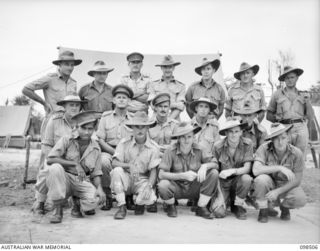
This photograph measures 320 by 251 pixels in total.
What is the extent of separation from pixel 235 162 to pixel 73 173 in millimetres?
1678

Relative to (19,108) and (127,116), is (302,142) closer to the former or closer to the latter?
(127,116)

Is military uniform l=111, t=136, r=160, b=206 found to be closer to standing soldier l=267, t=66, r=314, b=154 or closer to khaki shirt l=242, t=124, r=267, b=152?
khaki shirt l=242, t=124, r=267, b=152

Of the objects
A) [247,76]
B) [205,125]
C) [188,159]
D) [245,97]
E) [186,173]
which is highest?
[247,76]

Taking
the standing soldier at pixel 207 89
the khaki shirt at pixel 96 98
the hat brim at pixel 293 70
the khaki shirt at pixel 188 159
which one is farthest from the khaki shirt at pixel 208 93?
the khaki shirt at pixel 188 159

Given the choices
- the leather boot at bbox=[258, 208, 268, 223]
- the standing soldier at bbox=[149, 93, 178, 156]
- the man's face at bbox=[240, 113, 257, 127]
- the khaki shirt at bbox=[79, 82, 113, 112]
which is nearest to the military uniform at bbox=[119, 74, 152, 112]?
the khaki shirt at bbox=[79, 82, 113, 112]

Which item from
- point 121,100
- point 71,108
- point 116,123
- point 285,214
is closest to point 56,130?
point 71,108

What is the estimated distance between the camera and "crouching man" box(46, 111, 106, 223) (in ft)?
11.7

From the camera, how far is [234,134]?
389 cm

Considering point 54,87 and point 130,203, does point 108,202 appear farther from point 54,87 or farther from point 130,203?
point 54,87

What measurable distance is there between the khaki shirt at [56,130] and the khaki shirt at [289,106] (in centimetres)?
277

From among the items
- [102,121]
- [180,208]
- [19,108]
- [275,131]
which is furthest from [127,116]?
[19,108]

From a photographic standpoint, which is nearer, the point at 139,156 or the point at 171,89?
the point at 139,156

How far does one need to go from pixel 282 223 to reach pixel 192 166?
1031mm

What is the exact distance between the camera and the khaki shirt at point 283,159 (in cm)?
376
